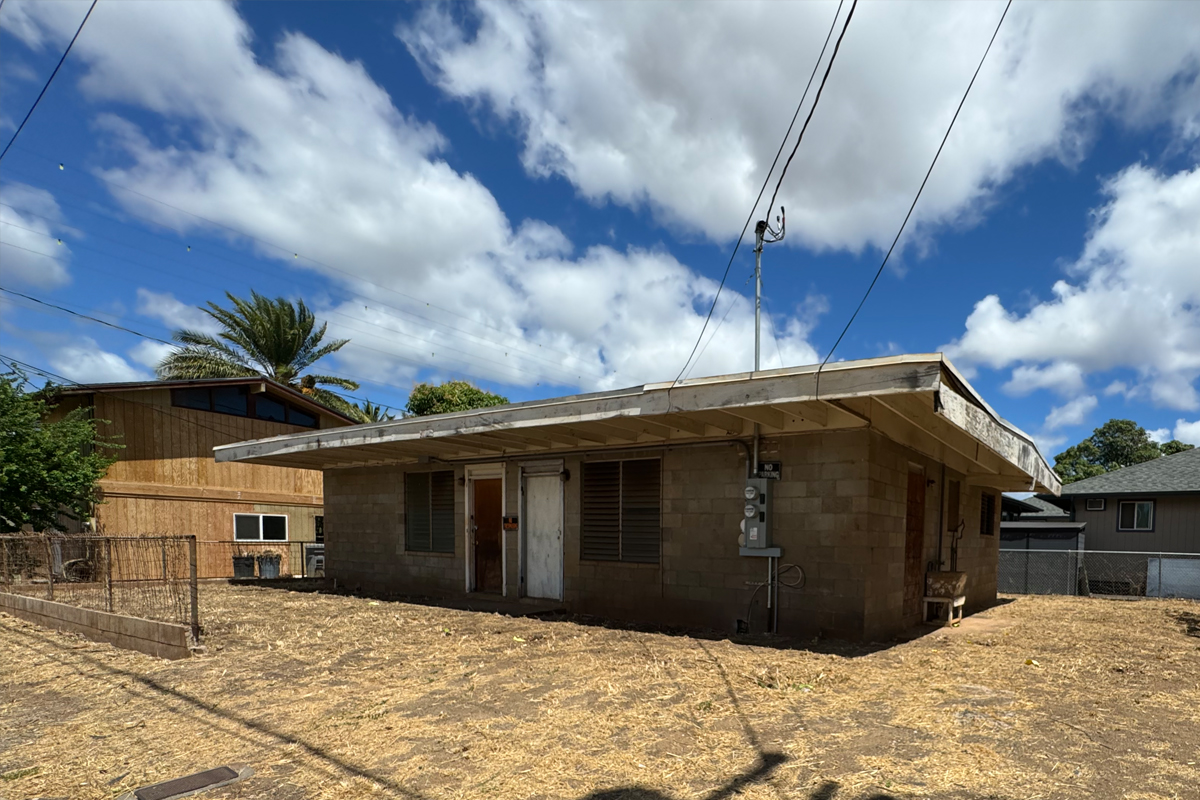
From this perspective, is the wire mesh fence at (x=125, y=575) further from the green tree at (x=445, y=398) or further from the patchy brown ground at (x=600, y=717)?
the green tree at (x=445, y=398)

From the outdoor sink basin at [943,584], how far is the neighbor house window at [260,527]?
1695 cm

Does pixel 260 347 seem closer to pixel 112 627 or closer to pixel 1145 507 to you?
pixel 112 627

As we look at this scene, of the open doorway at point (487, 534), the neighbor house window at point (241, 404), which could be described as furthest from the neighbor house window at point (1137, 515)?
the neighbor house window at point (241, 404)

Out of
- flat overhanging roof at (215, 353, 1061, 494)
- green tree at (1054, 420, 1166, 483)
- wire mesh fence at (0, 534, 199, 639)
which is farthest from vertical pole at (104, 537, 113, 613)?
green tree at (1054, 420, 1166, 483)

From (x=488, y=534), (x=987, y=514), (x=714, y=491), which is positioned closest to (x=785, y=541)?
(x=714, y=491)

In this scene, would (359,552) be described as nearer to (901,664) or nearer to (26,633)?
(26,633)

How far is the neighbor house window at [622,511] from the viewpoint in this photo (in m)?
9.57

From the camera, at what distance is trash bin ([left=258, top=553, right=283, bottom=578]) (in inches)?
728

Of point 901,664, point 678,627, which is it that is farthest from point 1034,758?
point 678,627

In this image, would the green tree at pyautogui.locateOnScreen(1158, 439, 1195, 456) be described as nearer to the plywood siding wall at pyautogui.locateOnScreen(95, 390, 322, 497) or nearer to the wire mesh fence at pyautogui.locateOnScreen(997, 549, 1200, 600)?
the wire mesh fence at pyautogui.locateOnScreen(997, 549, 1200, 600)

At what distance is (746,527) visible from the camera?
8359 millimetres

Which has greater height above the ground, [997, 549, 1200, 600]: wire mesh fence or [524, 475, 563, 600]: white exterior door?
[524, 475, 563, 600]: white exterior door

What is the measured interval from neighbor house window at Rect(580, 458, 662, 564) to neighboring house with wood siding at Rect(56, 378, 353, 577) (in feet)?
33.8

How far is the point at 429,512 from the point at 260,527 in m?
9.52
